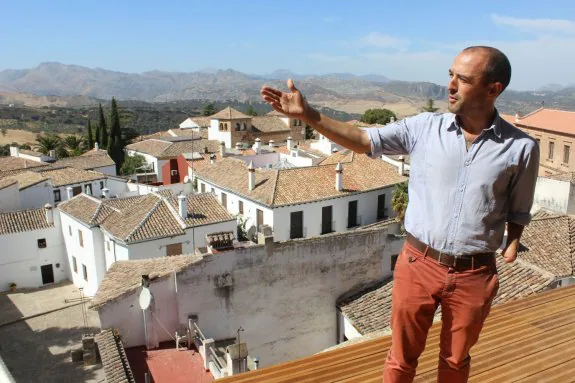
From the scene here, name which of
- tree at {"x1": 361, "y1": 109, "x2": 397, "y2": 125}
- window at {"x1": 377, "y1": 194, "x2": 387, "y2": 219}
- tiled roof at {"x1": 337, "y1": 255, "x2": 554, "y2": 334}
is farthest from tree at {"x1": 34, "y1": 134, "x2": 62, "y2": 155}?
tiled roof at {"x1": 337, "y1": 255, "x2": 554, "y2": 334}

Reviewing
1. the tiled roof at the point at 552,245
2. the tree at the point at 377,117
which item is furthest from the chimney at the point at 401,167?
the tree at the point at 377,117

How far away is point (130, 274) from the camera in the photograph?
13.0 meters

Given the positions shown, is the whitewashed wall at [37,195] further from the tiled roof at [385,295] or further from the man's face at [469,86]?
the man's face at [469,86]

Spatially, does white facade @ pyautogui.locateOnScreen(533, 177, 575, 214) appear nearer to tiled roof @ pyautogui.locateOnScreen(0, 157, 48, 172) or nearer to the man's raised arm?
the man's raised arm

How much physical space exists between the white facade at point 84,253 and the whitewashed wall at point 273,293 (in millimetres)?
9808

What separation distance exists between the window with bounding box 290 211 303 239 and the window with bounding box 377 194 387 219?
4325 mm

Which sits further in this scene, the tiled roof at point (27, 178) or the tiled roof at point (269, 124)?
the tiled roof at point (269, 124)

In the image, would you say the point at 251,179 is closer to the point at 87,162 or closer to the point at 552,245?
the point at 552,245

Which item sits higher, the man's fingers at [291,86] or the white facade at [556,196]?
the man's fingers at [291,86]

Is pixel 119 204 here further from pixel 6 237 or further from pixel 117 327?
pixel 117 327

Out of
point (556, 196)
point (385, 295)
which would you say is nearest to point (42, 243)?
point (385, 295)

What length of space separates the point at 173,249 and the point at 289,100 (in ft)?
53.4

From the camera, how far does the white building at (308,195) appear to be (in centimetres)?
2027

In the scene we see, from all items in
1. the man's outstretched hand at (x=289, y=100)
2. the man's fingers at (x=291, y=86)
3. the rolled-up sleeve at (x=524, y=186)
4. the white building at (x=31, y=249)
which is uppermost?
the man's fingers at (x=291, y=86)
